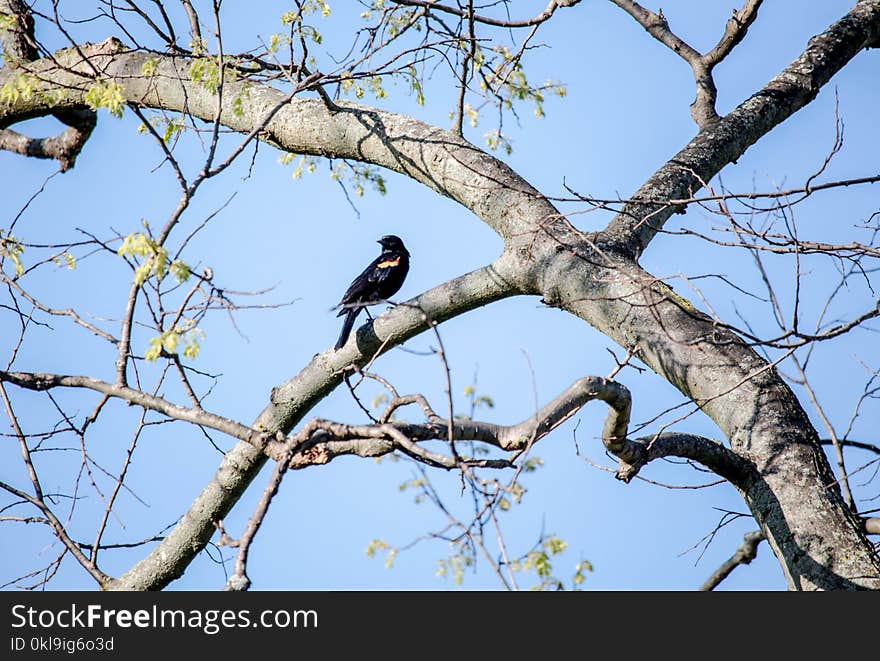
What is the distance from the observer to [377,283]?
690 centimetres

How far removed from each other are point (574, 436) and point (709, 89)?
3.21 metres

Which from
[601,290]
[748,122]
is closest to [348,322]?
[601,290]

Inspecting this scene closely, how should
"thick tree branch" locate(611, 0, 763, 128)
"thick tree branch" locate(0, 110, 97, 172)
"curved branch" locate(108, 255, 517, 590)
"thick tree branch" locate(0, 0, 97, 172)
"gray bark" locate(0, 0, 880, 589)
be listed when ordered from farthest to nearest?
"thick tree branch" locate(0, 110, 97, 172)
"thick tree branch" locate(0, 0, 97, 172)
"thick tree branch" locate(611, 0, 763, 128)
"curved branch" locate(108, 255, 517, 590)
"gray bark" locate(0, 0, 880, 589)

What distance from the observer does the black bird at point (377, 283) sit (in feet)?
20.2

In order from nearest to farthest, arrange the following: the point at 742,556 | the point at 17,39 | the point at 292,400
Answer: the point at 292,400
the point at 742,556
the point at 17,39

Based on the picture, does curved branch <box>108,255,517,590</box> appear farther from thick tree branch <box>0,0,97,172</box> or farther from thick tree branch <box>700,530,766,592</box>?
thick tree branch <box>0,0,97,172</box>

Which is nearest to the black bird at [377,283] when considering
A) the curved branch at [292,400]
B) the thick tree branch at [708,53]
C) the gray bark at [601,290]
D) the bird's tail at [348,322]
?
the bird's tail at [348,322]

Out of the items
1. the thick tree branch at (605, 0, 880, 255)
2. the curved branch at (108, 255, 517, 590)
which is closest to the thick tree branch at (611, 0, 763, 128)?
the thick tree branch at (605, 0, 880, 255)

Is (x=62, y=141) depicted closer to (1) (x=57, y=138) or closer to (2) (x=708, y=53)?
(1) (x=57, y=138)

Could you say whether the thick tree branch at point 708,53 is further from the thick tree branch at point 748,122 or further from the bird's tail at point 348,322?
the bird's tail at point 348,322

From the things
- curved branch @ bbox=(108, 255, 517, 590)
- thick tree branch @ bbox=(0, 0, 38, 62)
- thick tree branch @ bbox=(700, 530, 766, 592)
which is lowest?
thick tree branch @ bbox=(700, 530, 766, 592)

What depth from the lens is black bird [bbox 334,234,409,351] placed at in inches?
242
